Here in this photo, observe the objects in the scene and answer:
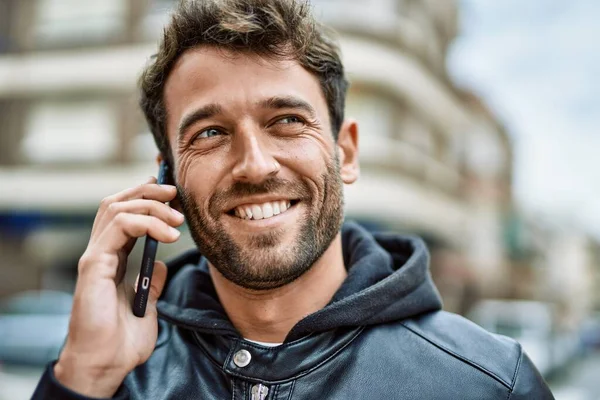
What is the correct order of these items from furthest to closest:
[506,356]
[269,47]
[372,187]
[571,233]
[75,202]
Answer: [571,233], [75,202], [372,187], [269,47], [506,356]

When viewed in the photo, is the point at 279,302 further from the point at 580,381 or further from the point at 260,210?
the point at 580,381

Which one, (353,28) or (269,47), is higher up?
(269,47)

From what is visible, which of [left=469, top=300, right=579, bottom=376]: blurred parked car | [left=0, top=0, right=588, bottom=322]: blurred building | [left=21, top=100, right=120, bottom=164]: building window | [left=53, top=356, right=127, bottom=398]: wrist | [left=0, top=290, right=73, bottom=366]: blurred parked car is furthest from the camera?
[left=21, top=100, right=120, bottom=164]: building window

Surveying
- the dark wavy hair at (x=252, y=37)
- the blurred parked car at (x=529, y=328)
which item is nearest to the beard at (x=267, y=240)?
the dark wavy hair at (x=252, y=37)

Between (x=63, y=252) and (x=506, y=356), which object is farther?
(x=63, y=252)

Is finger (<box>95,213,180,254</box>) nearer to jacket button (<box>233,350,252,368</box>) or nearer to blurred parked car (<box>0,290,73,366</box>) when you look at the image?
jacket button (<box>233,350,252,368</box>)

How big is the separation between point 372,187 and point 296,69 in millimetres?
11881

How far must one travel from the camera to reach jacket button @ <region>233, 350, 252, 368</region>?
1838mm

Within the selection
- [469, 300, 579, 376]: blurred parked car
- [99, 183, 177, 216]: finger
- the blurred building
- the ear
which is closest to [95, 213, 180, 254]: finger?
[99, 183, 177, 216]: finger

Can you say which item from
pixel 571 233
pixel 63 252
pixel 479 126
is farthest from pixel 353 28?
pixel 571 233

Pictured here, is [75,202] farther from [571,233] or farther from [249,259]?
[571,233]

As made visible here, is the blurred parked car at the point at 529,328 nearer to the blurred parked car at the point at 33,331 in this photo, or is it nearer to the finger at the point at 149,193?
the blurred parked car at the point at 33,331

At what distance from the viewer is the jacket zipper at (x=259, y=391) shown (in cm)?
179

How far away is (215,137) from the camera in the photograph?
1.94 m
